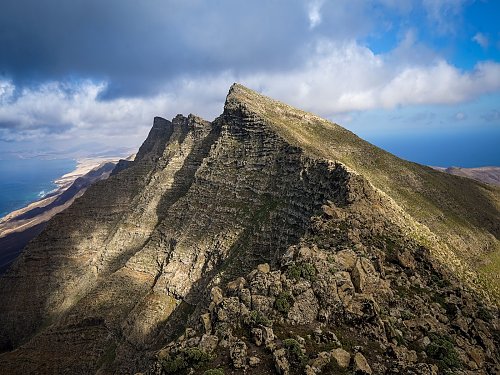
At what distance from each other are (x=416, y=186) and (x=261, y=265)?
68.9 m

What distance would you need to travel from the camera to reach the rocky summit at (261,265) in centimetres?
2232

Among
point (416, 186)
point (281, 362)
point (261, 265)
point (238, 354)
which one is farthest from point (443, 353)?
point (416, 186)

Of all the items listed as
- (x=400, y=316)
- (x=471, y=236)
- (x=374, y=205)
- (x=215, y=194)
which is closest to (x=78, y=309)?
(x=215, y=194)

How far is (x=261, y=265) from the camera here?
97.9 feet

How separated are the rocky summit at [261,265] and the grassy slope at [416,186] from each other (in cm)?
57

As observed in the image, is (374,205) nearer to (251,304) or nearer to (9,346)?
(251,304)

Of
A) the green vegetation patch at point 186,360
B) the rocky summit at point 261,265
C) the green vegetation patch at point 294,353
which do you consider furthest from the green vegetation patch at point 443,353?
the green vegetation patch at point 186,360

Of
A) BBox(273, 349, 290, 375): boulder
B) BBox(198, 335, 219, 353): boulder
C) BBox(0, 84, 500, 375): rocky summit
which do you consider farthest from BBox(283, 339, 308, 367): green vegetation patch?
BBox(198, 335, 219, 353): boulder

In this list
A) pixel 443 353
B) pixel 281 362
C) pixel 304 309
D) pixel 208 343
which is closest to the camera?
pixel 281 362

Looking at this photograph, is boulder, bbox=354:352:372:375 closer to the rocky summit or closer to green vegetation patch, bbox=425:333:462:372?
the rocky summit

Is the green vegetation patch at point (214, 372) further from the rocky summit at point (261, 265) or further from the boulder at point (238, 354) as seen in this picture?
the boulder at point (238, 354)

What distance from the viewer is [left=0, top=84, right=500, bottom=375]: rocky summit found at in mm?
22316

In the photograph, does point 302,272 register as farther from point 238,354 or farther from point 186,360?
point 186,360

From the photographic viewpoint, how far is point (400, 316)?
25141 mm
